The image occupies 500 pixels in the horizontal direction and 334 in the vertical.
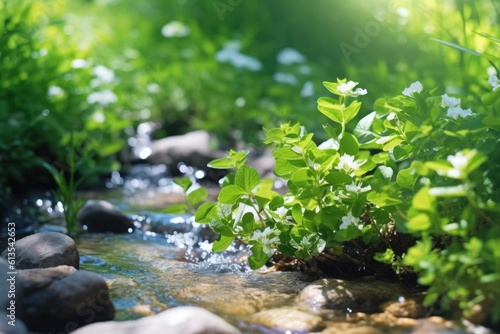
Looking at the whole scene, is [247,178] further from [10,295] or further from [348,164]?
[10,295]

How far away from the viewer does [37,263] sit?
7.99 feet

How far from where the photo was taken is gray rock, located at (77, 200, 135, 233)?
3578mm

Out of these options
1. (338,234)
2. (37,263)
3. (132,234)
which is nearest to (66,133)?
(132,234)

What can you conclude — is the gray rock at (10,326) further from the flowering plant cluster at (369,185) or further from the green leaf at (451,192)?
the green leaf at (451,192)

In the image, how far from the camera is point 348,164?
2352 millimetres

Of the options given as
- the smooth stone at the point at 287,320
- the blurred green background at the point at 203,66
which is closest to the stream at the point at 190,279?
the smooth stone at the point at 287,320

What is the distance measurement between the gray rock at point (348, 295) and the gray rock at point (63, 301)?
71 centimetres

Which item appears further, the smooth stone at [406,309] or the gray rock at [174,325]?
the smooth stone at [406,309]

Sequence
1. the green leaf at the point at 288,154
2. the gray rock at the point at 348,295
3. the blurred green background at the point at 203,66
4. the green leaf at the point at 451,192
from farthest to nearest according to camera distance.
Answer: the blurred green background at the point at 203,66 < the green leaf at the point at 288,154 < the gray rock at the point at 348,295 < the green leaf at the point at 451,192

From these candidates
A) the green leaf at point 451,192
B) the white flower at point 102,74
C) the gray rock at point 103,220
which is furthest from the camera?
the white flower at point 102,74

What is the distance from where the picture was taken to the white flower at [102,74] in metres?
5.35

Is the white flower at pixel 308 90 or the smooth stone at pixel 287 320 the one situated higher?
the smooth stone at pixel 287 320

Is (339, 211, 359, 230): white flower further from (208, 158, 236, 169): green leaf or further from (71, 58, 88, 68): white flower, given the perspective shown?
(71, 58, 88, 68): white flower

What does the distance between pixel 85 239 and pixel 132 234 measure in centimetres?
30
